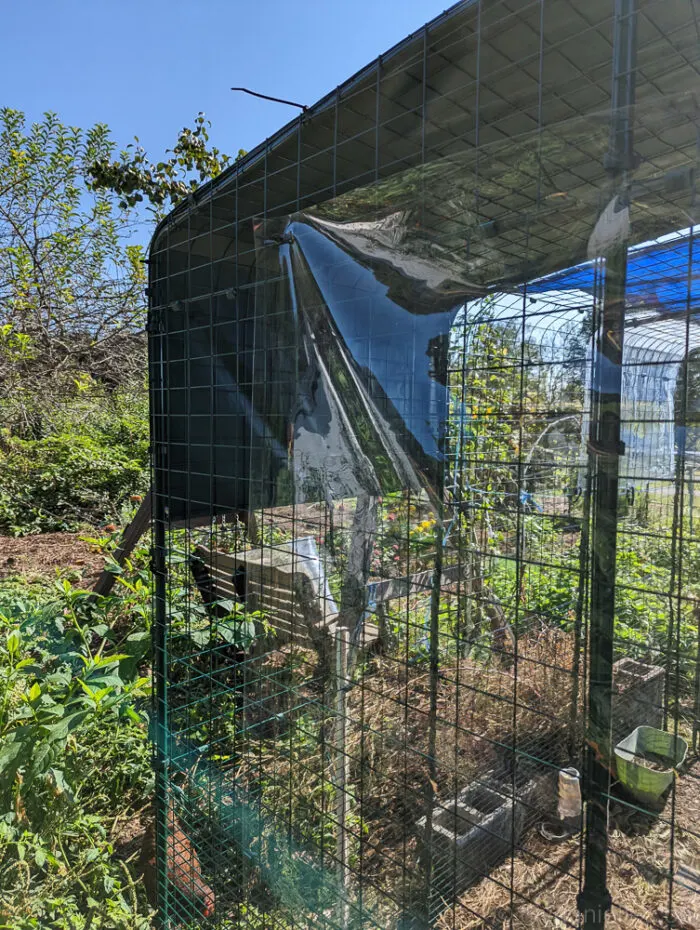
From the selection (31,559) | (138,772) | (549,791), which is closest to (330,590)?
(549,791)

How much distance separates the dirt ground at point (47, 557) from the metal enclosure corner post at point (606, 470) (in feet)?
12.5

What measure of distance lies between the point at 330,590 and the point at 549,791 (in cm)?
70

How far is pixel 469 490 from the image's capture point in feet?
3.94

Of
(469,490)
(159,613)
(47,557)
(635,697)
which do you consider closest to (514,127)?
(469,490)

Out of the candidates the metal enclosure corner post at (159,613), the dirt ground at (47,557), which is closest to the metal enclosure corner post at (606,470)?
the metal enclosure corner post at (159,613)

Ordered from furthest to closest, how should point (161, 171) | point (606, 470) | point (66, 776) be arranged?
point (161, 171)
point (66, 776)
point (606, 470)

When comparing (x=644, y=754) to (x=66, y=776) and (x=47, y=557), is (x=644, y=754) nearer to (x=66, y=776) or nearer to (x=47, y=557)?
(x=66, y=776)

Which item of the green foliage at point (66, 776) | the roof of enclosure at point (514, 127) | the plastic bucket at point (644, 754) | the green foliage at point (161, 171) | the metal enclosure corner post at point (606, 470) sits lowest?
the green foliage at point (66, 776)

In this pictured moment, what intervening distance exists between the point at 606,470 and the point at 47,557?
494 cm

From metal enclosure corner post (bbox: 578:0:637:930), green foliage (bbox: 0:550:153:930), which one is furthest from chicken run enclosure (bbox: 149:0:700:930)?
green foliage (bbox: 0:550:153:930)

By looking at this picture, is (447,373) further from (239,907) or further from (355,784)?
(239,907)

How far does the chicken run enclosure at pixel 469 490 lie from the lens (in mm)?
933

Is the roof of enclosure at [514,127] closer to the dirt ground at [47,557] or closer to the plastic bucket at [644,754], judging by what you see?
the plastic bucket at [644,754]

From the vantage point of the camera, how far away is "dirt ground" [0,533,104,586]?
4.32 metres
